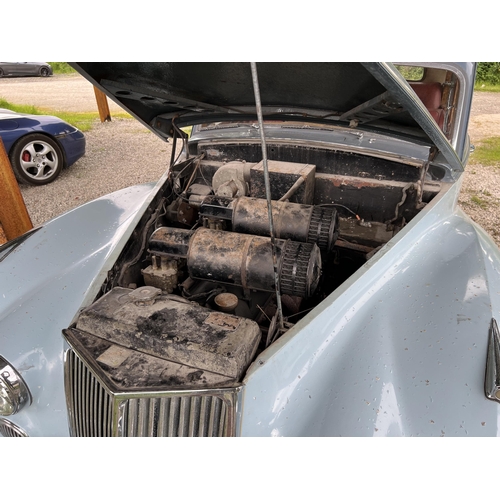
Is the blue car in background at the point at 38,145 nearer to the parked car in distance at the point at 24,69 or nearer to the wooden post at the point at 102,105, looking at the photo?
the wooden post at the point at 102,105

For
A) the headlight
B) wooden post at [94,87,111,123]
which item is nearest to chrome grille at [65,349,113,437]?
the headlight

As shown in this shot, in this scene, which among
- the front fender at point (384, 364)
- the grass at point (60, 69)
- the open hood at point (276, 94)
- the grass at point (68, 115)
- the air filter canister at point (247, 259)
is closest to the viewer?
the front fender at point (384, 364)

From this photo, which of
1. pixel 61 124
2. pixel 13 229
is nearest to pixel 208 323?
pixel 13 229

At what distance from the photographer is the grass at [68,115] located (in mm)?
8523

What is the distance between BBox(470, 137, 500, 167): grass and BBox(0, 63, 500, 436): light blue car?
Result: 394 centimetres

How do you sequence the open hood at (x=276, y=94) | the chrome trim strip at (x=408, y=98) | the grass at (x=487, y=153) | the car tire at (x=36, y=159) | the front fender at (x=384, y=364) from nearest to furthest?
the front fender at (x=384, y=364)
the chrome trim strip at (x=408, y=98)
the open hood at (x=276, y=94)
the car tire at (x=36, y=159)
the grass at (x=487, y=153)

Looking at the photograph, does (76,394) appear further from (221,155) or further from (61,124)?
(61,124)

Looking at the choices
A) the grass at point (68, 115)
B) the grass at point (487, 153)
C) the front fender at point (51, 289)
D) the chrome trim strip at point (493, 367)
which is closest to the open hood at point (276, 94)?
the front fender at point (51, 289)

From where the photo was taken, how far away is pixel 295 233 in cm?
190

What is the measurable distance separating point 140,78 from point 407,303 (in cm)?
179

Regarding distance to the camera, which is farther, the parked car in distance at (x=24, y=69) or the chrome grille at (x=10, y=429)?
the parked car in distance at (x=24, y=69)

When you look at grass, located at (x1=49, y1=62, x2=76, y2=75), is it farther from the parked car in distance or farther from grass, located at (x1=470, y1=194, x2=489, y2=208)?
grass, located at (x1=470, y1=194, x2=489, y2=208)

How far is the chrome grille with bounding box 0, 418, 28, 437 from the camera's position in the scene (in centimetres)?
151

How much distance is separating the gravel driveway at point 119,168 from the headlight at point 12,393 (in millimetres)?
3665
